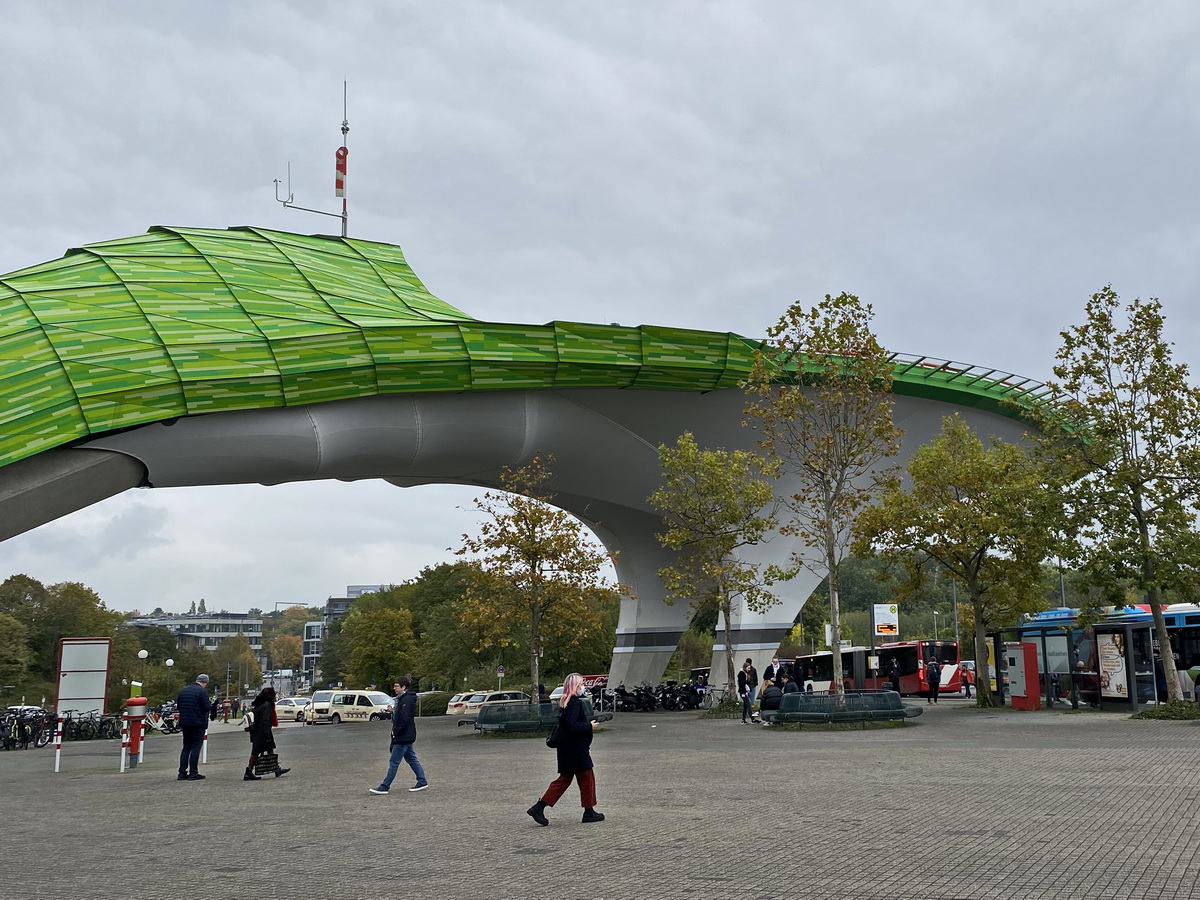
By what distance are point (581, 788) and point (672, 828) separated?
3.16 ft

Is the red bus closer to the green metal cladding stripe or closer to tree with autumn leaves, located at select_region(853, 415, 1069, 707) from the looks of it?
tree with autumn leaves, located at select_region(853, 415, 1069, 707)

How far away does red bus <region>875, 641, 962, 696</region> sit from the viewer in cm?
4238

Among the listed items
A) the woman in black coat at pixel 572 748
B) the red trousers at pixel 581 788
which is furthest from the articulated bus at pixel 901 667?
the woman in black coat at pixel 572 748

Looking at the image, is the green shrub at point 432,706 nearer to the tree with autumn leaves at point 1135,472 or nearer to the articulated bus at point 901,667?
the articulated bus at point 901,667

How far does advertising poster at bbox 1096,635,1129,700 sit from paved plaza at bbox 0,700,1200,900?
7.63 m

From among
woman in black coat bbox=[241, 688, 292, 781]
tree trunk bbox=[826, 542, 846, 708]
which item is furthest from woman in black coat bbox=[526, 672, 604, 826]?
tree trunk bbox=[826, 542, 846, 708]

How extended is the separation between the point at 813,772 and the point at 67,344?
61.1 feet

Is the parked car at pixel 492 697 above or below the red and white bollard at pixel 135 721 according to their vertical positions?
below

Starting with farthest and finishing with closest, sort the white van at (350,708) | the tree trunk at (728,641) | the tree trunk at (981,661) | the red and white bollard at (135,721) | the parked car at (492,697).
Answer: the white van at (350,708)
the parked car at (492,697)
the tree trunk at (728,641)
the tree trunk at (981,661)
the red and white bollard at (135,721)

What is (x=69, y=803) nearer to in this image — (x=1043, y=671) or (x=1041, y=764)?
(x=1041, y=764)

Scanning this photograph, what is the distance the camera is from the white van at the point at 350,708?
44.5 m

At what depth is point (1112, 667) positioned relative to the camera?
81.0ft

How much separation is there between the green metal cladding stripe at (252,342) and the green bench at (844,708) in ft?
36.6

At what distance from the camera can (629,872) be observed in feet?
23.1
